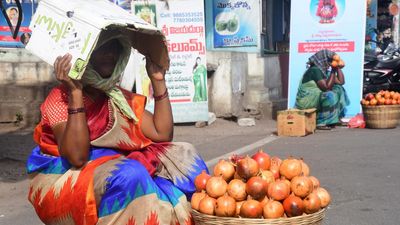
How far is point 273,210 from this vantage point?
2.76 m

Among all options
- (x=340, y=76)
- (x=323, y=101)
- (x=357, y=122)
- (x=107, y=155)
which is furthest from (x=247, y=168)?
(x=357, y=122)

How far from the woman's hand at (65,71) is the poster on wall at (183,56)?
24.7ft

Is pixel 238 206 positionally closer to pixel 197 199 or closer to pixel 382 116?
pixel 197 199

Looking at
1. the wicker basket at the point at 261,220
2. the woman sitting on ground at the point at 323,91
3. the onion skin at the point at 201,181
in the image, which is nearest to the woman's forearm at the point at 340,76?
the woman sitting on ground at the point at 323,91

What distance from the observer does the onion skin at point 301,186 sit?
9.43 ft

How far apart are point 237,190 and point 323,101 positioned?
778 cm

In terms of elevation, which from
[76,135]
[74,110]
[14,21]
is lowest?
[76,135]

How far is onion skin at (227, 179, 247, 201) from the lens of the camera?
9.41ft

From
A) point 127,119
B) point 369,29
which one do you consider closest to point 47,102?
point 127,119

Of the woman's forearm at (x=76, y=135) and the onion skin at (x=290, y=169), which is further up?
the woman's forearm at (x=76, y=135)

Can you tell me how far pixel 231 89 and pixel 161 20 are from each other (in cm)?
180

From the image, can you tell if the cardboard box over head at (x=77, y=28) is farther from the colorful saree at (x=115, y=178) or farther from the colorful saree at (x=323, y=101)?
the colorful saree at (x=323, y=101)

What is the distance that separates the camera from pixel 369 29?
64.8ft

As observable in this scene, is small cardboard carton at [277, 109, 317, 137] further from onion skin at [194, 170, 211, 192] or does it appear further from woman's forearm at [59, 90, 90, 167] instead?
woman's forearm at [59, 90, 90, 167]
